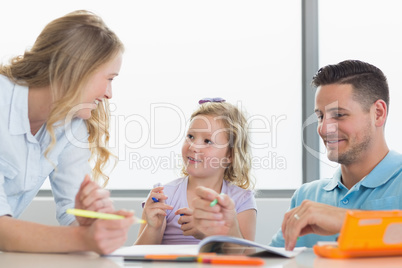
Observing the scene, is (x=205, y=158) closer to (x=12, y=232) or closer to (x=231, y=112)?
(x=231, y=112)

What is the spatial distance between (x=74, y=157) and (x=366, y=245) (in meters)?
0.93

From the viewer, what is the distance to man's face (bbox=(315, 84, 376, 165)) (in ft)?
5.27

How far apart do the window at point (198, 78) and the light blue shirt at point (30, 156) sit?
3.97 feet

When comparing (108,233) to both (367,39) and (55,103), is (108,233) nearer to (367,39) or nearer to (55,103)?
(55,103)

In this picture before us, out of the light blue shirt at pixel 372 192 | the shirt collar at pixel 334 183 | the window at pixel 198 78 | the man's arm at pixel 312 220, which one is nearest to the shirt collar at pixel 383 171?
the light blue shirt at pixel 372 192

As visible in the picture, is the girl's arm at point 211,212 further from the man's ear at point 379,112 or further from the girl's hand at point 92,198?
the man's ear at point 379,112

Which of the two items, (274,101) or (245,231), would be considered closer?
(245,231)

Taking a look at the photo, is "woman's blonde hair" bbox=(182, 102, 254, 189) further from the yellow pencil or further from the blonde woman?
the yellow pencil


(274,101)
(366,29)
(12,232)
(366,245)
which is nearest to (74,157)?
(12,232)

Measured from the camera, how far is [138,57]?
279 cm

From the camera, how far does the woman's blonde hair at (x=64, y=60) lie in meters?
1.43

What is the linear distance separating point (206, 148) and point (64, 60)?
0.77 meters

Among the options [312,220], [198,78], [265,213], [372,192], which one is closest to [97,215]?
[312,220]

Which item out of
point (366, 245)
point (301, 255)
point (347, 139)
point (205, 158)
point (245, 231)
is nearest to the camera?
point (366, 245)
